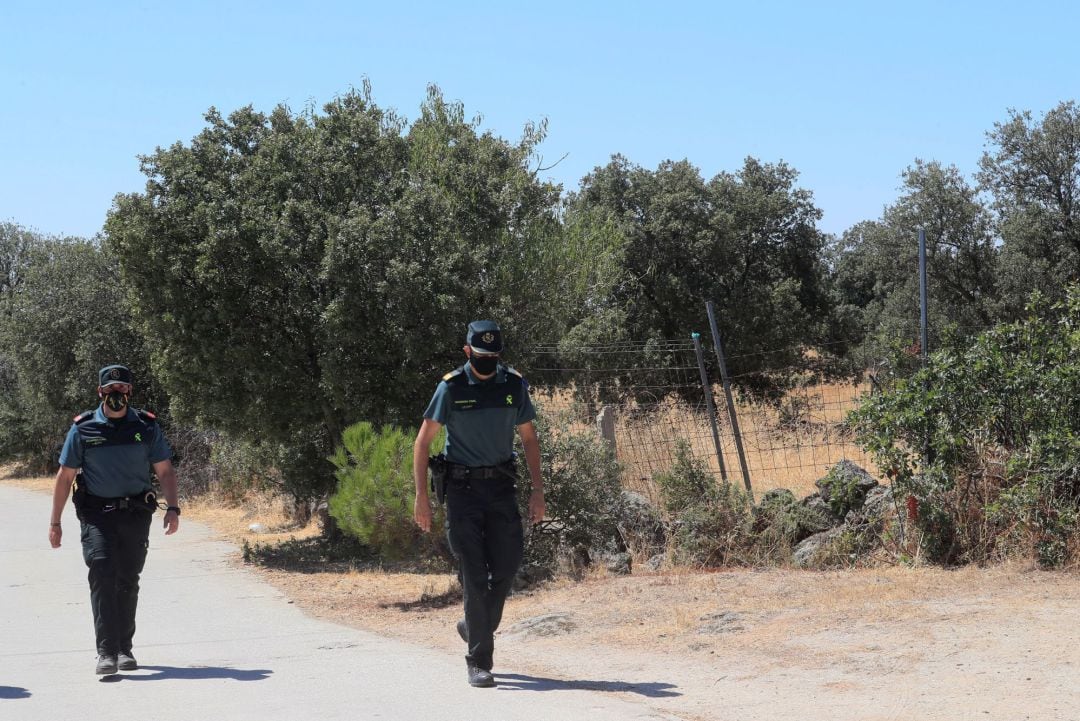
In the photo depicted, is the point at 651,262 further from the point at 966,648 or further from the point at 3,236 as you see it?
the point at 3,236

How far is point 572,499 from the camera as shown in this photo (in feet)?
35.3

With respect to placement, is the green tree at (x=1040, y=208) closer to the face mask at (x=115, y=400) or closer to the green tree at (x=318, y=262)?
the green tree at (x=318, y=262)

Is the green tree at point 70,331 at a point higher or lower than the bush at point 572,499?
higher

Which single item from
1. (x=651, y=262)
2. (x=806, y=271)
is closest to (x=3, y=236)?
(x=651, y=262)

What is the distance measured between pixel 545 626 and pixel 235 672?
88.2 inches

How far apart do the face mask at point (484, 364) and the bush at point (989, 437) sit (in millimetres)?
4412

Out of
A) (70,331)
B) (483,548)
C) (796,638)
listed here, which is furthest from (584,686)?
(70,331)

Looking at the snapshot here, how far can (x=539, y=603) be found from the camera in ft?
30.7

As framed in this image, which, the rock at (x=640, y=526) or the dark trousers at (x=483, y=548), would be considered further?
the rock at (x=640, y=526)

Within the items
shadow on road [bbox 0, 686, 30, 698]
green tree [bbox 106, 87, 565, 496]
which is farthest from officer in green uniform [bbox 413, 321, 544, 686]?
green tree [bbox 106, 87, 565, 496]

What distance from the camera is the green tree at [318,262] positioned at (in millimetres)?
13211

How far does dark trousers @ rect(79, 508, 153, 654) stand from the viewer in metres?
6.97

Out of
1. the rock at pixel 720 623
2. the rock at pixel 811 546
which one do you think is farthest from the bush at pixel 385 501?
the rock at pixel 720 623

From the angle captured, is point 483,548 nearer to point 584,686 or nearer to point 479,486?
point 479,486
